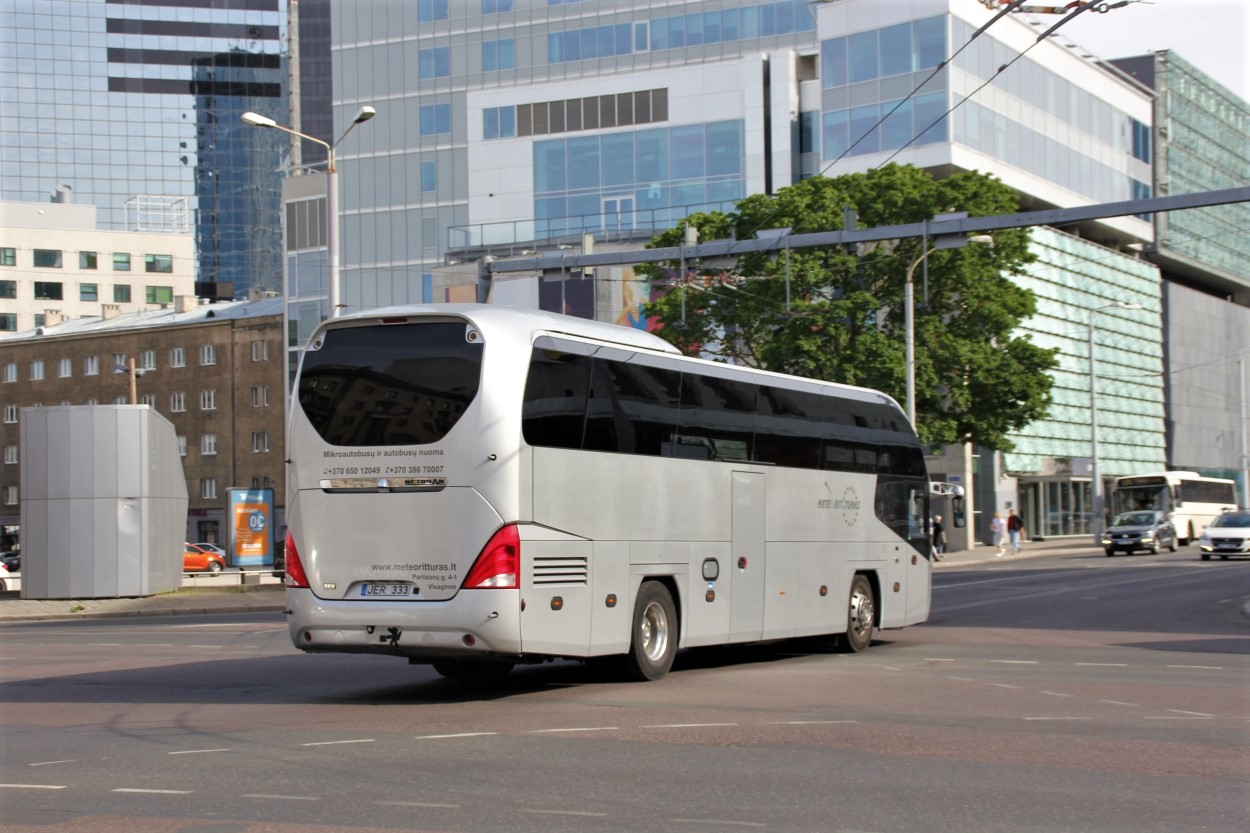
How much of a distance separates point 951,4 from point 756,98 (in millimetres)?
11545

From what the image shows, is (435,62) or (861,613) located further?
(435,62)

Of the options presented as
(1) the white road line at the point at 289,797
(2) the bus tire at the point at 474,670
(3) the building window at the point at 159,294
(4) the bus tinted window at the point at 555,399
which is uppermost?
(3) the building window at the point at 159,294

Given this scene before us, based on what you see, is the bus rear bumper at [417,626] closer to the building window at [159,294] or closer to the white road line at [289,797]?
the white road line at [289,797]

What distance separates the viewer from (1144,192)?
267ft

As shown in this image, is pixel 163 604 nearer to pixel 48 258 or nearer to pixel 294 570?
pixel 294 570

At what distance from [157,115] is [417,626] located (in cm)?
15706

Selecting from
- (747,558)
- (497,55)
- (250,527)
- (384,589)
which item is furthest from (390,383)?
(497,55)

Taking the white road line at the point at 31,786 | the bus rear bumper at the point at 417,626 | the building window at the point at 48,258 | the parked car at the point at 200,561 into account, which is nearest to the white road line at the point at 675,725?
the bus rear bumper at the point at 417,626

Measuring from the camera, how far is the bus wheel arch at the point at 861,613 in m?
19.8

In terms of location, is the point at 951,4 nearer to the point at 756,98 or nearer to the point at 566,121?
the point at 756,98

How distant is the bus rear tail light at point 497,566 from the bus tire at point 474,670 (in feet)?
8.35

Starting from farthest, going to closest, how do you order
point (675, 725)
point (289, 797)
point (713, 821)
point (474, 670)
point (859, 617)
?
point (859, 617)
point (474, 670)
point (675, 725)
point (289, 797)
point (713, 821)

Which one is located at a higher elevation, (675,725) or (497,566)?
(497,566)

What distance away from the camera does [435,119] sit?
81.1m
